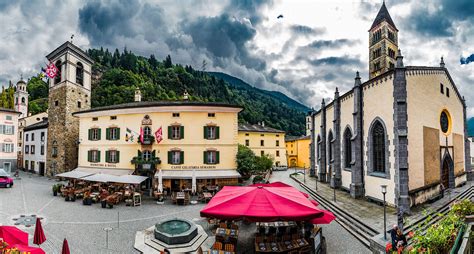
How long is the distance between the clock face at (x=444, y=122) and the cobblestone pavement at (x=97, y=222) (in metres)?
14.8

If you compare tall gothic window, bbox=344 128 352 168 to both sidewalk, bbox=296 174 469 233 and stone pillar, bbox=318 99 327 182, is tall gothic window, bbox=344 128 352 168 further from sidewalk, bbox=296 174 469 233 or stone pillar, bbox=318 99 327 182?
stone pillar, bbox=318 99 327 182

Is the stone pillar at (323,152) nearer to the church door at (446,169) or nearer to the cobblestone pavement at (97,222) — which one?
the church door at (446,169)

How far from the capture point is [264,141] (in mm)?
54250

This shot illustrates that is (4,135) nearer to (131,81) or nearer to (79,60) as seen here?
(79,60)

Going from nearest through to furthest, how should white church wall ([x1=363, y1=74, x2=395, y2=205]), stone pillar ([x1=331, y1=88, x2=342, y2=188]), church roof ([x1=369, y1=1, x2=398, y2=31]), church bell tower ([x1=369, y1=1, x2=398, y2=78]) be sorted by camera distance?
1. white church wall ([x1=363, y1=74, x2=395, y2=205])
2. stone pillar ([x1=331, y1=88, x2=342, y2=188])
3. church bell tower ([x1=369, y1=1, x2=398, y2=78])
4. church roof ([x1=369, y1=1, x2=398, y2=31])

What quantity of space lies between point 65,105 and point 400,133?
123ft

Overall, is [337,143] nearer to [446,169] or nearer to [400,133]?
[446,169]

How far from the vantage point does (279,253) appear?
9727 mm

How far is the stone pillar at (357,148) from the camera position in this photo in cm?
2053

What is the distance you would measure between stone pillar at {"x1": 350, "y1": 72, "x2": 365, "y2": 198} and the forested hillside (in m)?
32.2

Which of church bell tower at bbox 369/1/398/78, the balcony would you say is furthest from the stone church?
church bell tower at bbox 369/1/398/78

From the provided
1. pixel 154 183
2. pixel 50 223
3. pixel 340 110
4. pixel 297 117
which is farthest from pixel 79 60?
pixel 297 117

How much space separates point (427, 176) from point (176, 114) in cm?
2160

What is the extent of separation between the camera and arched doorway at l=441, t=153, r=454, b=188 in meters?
21.1
